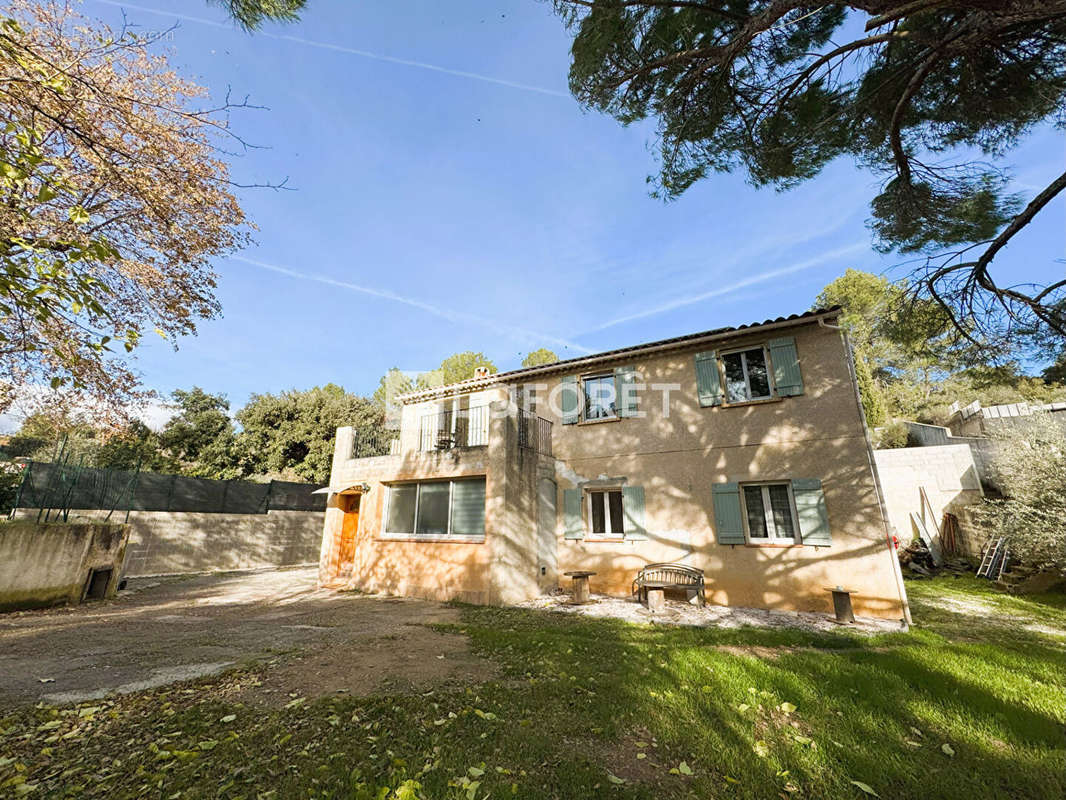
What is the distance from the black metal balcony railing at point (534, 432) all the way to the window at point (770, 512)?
5.01 m

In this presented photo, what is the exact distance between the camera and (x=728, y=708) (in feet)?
13.0

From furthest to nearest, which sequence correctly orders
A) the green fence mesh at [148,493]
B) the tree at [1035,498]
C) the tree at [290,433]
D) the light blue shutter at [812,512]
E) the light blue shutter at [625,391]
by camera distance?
the tree at [290,433]
the light blue shutter at [625,391]
the green fence mesh at [148,493]
the tree at [1035,498]
the light blue shutter at [812,512]

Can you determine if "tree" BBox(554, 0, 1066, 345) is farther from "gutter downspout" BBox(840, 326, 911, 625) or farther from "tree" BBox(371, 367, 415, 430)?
"tree" BBox(371, 367, 415, 430)

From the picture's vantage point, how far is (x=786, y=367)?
9.41m

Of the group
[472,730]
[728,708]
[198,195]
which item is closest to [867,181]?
[728,708]

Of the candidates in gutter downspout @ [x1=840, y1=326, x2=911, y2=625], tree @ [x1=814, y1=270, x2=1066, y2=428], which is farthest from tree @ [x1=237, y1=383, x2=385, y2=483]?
tree @ [x1=814, y1=270, x2=1066, y2=428]

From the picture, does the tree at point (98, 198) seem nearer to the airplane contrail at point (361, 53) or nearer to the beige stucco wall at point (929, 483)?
the airplane contrail at point (361, 53)

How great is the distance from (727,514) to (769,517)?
86 cm

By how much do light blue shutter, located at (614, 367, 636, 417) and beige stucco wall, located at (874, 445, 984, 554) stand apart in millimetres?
8821

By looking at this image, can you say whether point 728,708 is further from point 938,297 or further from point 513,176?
point 513,176

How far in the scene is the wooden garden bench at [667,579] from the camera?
8.80m

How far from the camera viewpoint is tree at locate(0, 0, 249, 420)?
124 inches

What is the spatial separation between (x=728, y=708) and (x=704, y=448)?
6611mm

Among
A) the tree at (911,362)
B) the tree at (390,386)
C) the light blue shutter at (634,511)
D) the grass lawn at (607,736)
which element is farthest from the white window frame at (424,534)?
the tree at (390,386)
